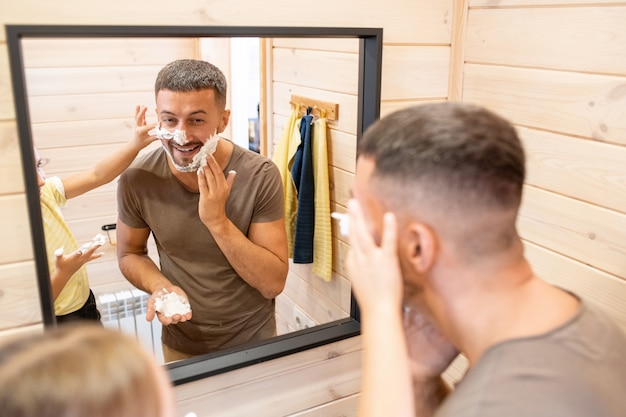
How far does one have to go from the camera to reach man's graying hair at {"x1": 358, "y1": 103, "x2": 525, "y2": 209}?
2.33 feet

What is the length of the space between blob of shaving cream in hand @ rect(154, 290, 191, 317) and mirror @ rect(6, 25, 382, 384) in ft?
0.47

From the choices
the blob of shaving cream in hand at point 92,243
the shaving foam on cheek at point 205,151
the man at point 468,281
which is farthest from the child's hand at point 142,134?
the man at point 468,281

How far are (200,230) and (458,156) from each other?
0.90 meters

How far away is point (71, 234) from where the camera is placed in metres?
1.31

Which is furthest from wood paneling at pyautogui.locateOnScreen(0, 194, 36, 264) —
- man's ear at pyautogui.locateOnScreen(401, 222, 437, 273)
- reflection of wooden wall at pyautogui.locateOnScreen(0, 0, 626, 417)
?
man's ear at pyautogui.locateOnScreen(401, 222, 437, 273)

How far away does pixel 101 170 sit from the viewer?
4.55 feet

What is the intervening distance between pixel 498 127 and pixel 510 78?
623mm

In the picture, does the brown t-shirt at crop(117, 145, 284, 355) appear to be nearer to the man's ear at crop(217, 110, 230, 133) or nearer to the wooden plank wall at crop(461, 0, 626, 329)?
the man's ear at crop(217, 110, 230, 133)

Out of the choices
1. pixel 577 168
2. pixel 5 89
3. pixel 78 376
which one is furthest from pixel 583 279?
pixel 5 89

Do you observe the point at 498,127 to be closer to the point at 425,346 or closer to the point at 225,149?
the point at 425,346

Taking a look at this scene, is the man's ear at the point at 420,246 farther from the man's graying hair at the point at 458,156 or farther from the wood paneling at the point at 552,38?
the wood paneling at the point at 552,38

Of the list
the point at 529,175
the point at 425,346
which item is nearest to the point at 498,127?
the point at 425,346

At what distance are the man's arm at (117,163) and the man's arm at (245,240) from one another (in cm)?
16

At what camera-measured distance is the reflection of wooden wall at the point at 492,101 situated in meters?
1.04
